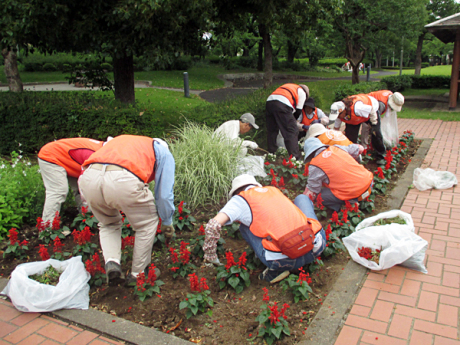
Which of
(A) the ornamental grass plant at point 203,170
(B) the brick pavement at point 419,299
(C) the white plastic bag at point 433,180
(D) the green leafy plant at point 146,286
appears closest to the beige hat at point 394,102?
(C) the white plastic bag at point 433,180

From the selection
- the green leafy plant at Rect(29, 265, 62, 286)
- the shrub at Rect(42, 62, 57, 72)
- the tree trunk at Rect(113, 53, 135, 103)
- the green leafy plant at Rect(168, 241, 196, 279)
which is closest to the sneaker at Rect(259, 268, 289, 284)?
the green leafy plant at Rect(168, 241, 196, 279)

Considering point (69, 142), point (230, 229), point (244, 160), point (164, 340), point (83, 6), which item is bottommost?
point (164, 340)

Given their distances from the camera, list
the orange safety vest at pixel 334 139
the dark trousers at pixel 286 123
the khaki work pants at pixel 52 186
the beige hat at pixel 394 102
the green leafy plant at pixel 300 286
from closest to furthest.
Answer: the green leafy plant at pixel 300 286
the khaki work pants at pixel 52 186
the orange safety vest at pixel 334 139
the dark trousers at pixel 286 123
the beige hat at pixel 394 102

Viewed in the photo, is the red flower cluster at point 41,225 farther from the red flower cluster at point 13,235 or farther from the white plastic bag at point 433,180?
the white plastic bag at point 433,180

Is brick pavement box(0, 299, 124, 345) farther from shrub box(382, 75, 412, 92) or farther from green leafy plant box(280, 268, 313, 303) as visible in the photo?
shrub box(382, 75, 412, 92)

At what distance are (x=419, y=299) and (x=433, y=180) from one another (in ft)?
9.13

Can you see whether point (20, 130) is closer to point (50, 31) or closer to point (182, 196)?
point (50, 31)

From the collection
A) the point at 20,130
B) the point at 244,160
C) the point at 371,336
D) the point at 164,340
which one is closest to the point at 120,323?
the point at 164,340

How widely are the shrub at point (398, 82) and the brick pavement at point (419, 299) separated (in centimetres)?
1454

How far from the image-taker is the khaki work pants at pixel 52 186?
4.01 metres

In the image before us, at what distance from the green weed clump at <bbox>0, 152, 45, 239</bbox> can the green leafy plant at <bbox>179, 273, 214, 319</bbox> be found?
2.32m

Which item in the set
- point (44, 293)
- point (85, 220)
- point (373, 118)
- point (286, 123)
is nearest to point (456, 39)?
point (373, 118)

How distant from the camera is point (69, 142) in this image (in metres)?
4.04

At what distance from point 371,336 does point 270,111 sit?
4259 mm
